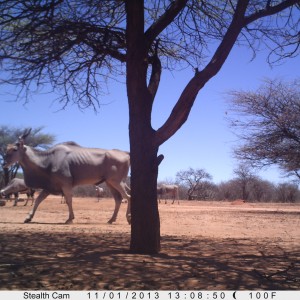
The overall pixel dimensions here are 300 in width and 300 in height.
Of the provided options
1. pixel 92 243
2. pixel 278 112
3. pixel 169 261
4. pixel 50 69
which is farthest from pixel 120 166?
pixel 278 112

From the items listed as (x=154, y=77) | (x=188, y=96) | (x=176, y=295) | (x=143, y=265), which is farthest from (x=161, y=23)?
(x=176, y=295)

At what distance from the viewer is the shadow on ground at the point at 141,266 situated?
418 cm

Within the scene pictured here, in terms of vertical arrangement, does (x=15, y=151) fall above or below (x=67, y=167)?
above

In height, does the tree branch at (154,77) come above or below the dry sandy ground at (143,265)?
above

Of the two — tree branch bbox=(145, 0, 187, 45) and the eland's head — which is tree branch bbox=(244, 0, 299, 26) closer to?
tree branch bbox=(145, 0, 187, 45)

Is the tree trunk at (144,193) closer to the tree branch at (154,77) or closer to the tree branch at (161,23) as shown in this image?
the tree branch at (154,77)

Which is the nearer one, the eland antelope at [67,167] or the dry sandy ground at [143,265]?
the dry sandy ground at [143,265]

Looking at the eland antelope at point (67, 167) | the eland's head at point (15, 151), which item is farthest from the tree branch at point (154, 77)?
the eland's head at point (15, 151)

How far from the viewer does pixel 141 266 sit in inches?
198

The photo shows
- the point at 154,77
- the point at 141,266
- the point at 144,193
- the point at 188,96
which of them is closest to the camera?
the point at 141,266

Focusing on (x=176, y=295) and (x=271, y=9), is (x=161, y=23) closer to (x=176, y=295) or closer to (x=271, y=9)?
(x=271, y=9)

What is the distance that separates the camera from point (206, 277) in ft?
14.7

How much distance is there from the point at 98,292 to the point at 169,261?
176 cm

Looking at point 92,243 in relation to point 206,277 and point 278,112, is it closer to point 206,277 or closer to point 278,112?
point 206,277
